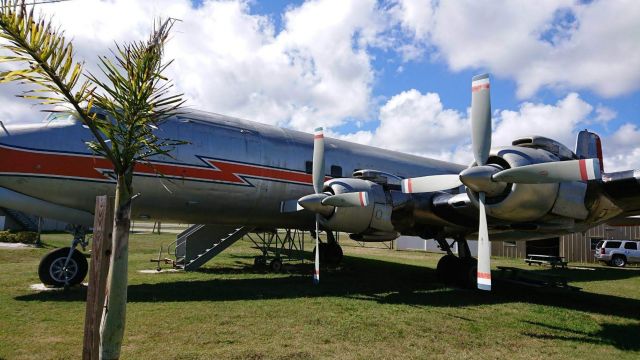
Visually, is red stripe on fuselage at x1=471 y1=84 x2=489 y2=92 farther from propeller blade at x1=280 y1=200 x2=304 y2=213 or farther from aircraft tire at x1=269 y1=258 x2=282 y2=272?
aircraft tire at x1=269 y1=258 x2=282 y2=272

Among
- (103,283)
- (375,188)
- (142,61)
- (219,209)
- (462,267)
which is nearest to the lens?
(142,61)

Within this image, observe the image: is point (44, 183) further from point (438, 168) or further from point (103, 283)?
point (438, 168)

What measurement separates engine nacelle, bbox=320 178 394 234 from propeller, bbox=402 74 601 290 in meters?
1.76

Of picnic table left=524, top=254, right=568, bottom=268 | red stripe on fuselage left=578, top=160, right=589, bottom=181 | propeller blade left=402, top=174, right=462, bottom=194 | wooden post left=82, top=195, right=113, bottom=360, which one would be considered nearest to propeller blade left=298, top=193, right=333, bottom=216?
propeller blade left=402, top=174, right=462, bottom=194

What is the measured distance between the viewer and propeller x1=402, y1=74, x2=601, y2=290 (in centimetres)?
671

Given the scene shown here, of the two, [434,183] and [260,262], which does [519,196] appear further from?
[260,262]

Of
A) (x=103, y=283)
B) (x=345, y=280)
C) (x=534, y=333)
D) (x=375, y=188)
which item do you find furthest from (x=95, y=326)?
(x=345, y=280)

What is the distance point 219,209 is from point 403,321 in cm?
582

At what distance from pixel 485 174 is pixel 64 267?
8761mm

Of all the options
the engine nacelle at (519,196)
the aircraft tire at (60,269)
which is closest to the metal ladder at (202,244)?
the aircraft tire at (60,269)

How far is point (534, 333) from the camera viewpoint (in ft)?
23.1

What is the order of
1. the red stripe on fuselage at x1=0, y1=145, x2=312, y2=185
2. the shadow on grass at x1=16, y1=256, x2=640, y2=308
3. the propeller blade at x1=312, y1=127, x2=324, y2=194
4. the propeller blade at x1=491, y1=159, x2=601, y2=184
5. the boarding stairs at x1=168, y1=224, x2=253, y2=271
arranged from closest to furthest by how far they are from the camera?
the propeller blade at x1=491, y1=159, x2=601, y2=184 < the red stripe on fuselage at x1=0, y1=145, x2=312, y2=185 < the shadow on grass at x1=16, y1=256, x2=640, y2=308 < the propeller blade at x1=312, y1=127, x2=324, y2=194 < the boarding stairs at x1=168, y1=224, x2=253, y2=271

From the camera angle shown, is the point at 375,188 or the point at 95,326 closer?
the point at 95,326

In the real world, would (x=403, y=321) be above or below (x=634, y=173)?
below
